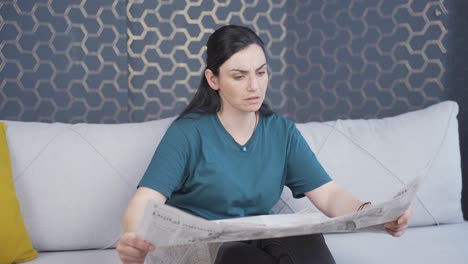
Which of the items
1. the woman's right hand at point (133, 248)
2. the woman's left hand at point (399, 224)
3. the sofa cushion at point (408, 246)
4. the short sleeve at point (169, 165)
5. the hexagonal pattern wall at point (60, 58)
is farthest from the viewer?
the hexagonal pattern wall at point (60, 58)

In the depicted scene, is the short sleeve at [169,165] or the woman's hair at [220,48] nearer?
the short sleeve at [169,165]

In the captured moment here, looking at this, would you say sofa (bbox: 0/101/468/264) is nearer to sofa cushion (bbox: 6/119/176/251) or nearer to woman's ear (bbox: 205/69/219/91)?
sofa cushion (bbox: 6/119/176/251)

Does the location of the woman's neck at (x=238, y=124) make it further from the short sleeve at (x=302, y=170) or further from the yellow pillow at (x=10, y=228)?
the yellow pillow at (x=10, y=228)

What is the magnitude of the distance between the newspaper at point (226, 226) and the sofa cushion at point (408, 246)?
0.46m

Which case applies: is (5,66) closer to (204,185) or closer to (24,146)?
(24,146)

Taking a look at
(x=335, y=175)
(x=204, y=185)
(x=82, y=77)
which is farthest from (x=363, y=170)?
(x=82, y=77)

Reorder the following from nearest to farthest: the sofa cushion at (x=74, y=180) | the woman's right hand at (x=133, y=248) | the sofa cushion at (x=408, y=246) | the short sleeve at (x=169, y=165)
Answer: the woman's right hand at (x=133, y=248), the short sleeve at (x=169, y=165), the sofa cushion at (x=408, y=246), the sofa cushion at (x=74, y=180)

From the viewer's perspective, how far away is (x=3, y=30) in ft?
9.05

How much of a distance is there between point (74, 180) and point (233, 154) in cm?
54

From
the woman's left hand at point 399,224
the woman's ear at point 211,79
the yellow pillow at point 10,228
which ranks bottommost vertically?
the yellow pillow at point 10,228

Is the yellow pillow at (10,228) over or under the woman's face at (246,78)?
under

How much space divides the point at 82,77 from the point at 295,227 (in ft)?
6.12

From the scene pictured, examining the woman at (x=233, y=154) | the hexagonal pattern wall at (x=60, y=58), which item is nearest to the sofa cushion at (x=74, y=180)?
the woman at (x=233, y=154)

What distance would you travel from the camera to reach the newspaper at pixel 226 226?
1084 millimetres
